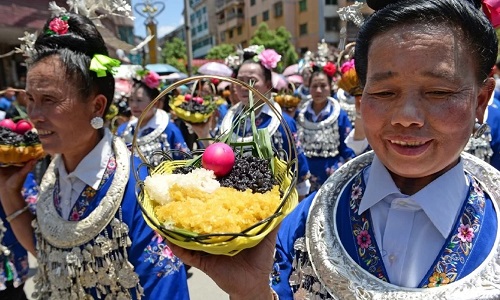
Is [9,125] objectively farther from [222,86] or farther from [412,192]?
[222,86]

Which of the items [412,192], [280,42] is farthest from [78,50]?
[280,42]

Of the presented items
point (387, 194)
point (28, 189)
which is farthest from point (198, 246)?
point (28, 189)

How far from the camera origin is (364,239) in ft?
3.76

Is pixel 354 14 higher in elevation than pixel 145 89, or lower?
higher

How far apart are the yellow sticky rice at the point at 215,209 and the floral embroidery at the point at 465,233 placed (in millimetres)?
503

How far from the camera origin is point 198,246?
911 mm

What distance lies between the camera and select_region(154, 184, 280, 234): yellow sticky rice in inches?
35.9

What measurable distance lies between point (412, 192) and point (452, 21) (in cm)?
48

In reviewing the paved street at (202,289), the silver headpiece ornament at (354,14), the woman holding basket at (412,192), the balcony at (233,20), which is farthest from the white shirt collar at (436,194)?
the balcony at (233,20)

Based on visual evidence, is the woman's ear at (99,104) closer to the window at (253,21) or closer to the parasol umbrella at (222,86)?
the parasol umbrella at (222,86)

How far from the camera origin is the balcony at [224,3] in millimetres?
48956

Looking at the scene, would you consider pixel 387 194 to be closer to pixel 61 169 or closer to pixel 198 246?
pixel 198 246

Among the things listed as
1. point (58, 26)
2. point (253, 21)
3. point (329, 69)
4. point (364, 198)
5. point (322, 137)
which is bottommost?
point (322, 137)

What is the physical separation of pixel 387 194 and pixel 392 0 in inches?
21.2
